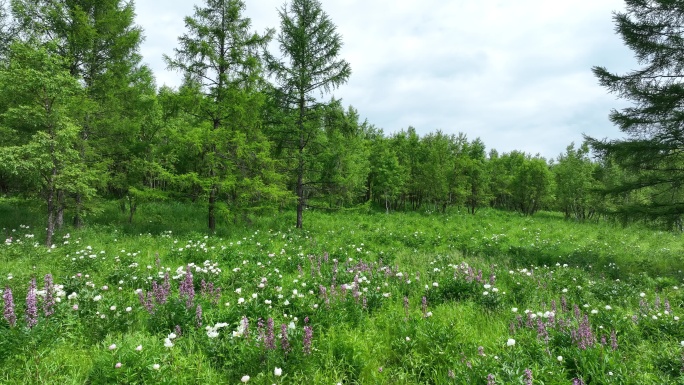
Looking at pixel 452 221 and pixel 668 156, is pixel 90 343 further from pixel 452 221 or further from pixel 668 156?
pixel 452 221

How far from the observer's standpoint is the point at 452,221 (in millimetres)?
24047

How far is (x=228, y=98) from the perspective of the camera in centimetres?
1434

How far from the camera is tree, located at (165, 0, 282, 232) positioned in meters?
14.0

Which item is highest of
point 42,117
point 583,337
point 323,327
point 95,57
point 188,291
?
point 95,57

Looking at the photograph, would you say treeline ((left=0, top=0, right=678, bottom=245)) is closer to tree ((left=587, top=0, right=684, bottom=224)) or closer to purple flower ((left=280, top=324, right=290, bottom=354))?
tree ((left=587, top=0, right=684, bottom=224))

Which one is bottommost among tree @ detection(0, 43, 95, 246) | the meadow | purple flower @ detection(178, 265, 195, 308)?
the meadow

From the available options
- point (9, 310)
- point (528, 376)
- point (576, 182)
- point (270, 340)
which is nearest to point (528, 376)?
point (528, 376)

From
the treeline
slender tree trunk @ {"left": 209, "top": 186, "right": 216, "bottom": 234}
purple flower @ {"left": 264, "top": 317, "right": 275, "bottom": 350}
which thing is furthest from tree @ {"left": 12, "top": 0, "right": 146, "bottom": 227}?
purple flower @ {"left": 264, "top": 317, "right": 275, "bottom": 350}

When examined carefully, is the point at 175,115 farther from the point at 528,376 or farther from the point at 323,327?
the point at 528,376

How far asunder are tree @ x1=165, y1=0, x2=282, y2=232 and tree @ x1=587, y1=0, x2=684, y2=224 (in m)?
15.0

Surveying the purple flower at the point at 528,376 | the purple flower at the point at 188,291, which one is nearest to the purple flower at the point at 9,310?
the purple flower at the point at 188,291

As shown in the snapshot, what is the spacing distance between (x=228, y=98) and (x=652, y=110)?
17560 mm

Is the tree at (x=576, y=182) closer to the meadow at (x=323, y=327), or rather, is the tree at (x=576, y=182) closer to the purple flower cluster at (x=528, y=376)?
the meadow at (x=323, y=327)

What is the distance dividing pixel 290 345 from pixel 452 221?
21.8 m
